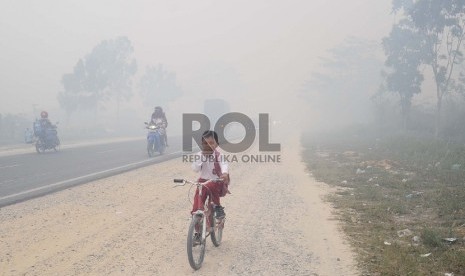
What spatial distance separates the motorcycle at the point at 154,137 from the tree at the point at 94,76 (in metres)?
29.9

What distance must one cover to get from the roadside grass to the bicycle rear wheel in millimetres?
2320

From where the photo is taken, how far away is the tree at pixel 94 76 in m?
45.5

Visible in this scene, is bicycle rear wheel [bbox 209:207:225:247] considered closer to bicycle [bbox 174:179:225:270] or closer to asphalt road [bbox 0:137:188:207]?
bicycle [bbox 174:179:225:270]

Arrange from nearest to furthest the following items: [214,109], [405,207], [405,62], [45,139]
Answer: [405,207]
[45,139]
[405,62]
[214,109]

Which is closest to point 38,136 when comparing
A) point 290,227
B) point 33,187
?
point 33,187

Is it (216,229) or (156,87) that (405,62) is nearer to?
(216,229)

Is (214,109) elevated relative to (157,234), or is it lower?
elevated

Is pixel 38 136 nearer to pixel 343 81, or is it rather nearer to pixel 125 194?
pixel 125 194

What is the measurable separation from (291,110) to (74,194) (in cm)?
10977

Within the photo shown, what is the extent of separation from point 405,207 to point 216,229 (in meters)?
4.92

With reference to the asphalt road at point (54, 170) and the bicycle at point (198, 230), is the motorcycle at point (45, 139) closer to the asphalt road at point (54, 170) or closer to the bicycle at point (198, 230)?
the asphalt road at point (54, 170)

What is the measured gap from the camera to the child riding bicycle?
20.3ft

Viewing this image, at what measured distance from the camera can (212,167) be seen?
6391mm

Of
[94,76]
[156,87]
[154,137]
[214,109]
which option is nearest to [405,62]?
[214,109]
